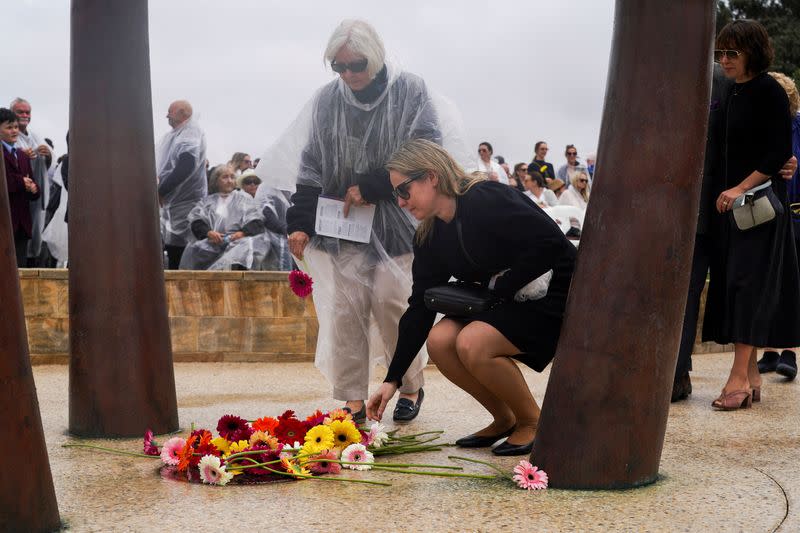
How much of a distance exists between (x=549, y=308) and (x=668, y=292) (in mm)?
741

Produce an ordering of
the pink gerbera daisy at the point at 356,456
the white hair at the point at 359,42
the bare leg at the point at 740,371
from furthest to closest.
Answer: the bare leg at the point at 740,371 → the white hair at the point at 359,42 → the pink gerbera daisy at the point at 356,456

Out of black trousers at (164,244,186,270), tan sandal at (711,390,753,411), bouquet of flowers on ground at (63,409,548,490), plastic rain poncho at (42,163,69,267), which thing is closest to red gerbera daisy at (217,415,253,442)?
bouquet of flowers on ground at (63,409,548,490)

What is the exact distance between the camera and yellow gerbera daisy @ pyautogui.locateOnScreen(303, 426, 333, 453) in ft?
13.1

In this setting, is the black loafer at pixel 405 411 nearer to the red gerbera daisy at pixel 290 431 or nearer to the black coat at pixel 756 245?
the red gerbera daisy at pixel 290 431

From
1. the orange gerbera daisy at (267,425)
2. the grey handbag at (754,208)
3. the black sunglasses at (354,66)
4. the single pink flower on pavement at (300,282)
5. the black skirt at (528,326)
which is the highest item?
the black sunglasses at (354,66)

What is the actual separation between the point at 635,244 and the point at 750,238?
228 centimetres

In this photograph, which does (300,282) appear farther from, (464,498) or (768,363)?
(768,363)

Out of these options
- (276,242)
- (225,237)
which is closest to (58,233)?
(225,237)

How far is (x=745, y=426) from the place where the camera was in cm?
497

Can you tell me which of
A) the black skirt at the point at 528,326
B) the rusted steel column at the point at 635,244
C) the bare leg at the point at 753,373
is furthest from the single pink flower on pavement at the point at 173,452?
the bare leg at the point at 753,373

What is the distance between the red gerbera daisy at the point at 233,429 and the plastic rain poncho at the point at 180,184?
20.0 ft

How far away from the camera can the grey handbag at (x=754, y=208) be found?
5.43 meters

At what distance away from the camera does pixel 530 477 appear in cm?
361

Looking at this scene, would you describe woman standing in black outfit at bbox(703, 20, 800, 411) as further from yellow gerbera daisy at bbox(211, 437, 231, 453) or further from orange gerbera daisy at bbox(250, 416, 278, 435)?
yellow gerbera daisy at bbox(211, 437, 231, 453)
